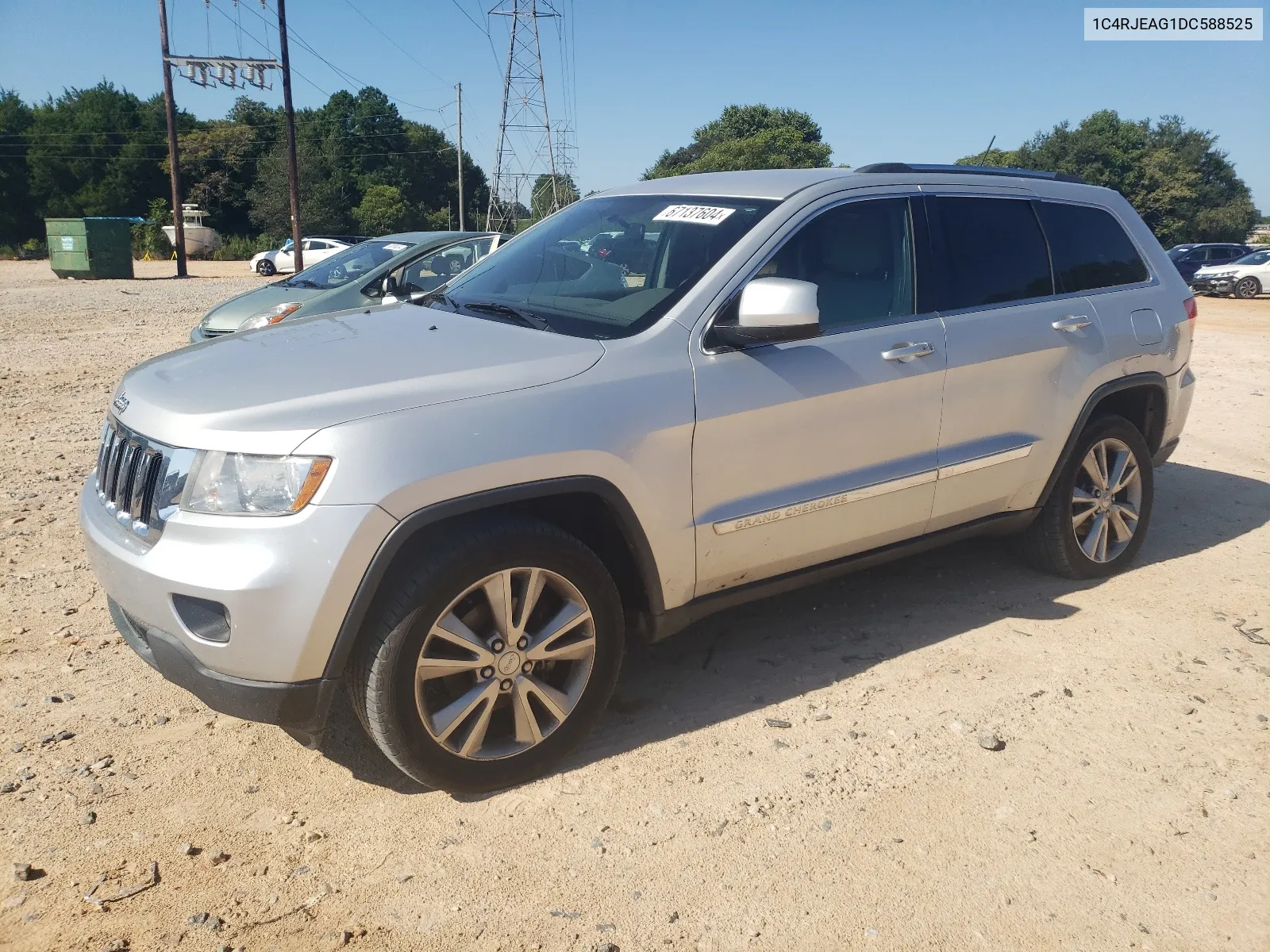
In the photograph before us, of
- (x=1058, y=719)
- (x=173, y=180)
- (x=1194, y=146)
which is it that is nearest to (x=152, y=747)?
(x=1058, y=719)

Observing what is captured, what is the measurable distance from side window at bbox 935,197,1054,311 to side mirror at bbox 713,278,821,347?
1.03 m

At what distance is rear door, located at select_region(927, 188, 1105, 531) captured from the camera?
4.07 metres

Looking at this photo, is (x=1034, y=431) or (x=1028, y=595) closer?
(x=1034, y=431)

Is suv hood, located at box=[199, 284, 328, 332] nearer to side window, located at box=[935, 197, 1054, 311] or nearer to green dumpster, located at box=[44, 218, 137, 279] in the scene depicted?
side window, located at box=[935, 197, 1054, 311]

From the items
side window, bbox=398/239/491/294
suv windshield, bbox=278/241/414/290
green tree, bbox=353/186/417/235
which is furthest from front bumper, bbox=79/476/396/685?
green tree, bbox=353/186/417/235

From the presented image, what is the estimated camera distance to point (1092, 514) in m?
4.83

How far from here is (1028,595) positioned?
476 centimetres

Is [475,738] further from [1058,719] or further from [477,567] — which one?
[1058,719]

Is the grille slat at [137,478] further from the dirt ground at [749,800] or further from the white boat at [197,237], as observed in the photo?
the white boat at [197,237]

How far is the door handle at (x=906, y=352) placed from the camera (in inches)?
149

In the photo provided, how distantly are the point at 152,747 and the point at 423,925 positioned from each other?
134 centimetres

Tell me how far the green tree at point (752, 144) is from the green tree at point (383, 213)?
15830 mm

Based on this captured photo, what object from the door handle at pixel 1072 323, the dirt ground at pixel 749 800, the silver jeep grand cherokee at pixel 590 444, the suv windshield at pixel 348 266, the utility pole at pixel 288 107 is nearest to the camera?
the dirt ground at pixel 749 800

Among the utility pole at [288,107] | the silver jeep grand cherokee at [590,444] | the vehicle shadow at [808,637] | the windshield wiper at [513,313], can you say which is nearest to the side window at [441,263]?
the silver jeep grand cherokee at [590,444]
